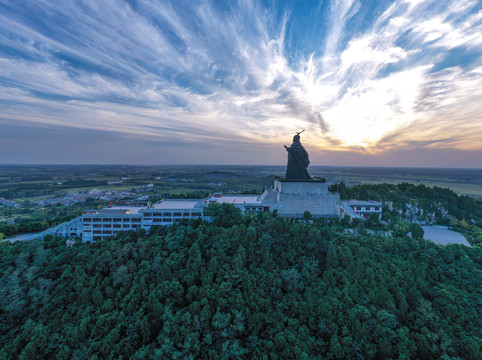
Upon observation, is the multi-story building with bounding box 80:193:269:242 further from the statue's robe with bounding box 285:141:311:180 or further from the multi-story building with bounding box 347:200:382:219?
the multi-story building with bounding box 347:200:382:219

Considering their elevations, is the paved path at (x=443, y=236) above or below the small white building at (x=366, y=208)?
below

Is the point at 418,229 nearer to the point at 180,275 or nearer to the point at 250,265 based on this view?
the point at 250,265

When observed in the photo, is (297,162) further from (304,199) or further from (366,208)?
(366,208)

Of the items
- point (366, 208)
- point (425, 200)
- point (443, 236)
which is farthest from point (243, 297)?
point (425, 200)

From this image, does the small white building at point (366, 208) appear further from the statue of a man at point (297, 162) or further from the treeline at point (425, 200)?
the statue of a man at point (297, 162)

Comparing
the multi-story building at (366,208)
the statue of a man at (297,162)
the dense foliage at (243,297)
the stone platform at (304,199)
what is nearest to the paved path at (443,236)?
the dense foliage at (243,297)

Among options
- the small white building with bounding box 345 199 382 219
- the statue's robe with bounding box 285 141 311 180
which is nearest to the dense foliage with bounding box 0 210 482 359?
the small white building with bounding box 345 199 382 219

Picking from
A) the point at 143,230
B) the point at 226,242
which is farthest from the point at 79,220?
the point at 226,242
